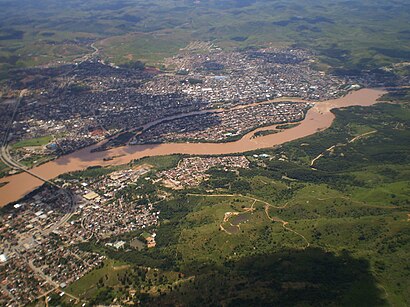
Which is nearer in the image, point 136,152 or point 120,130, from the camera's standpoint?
point 136,152

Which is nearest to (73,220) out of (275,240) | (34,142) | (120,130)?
(275,240)

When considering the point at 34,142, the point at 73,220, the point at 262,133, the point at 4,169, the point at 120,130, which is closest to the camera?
the point at 73,220

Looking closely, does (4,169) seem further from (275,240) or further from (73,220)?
(275,240)

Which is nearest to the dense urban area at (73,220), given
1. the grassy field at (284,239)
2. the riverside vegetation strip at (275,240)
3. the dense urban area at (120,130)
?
the dense urban area at (120,130)

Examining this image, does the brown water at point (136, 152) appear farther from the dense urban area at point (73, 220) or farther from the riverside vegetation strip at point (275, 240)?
the riverside vegetation strip at point (275, 240)

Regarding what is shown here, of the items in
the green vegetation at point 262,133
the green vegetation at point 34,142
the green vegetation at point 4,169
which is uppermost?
the green vegetation at point 4,169

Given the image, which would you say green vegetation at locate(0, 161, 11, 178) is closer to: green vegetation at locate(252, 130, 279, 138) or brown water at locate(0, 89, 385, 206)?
brown water at locate(0, 89, 385, 206)

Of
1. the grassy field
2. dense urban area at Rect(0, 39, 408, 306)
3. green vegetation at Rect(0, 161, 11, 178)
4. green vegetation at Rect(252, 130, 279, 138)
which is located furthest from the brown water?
the grassy field

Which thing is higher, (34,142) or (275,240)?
(275,240)
